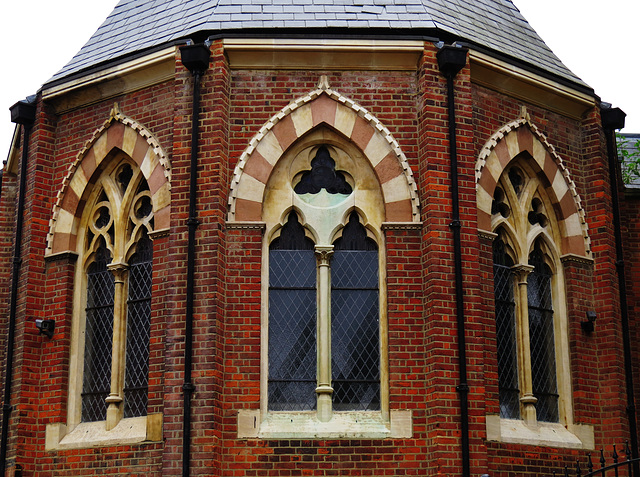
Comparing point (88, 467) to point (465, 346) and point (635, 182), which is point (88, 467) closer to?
point (465, 346)

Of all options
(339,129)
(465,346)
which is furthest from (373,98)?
(465,346)

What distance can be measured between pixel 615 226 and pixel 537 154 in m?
1.73

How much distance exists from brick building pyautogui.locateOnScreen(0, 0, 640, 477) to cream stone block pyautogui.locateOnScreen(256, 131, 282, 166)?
0.03m

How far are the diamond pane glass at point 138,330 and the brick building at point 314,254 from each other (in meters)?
0.04

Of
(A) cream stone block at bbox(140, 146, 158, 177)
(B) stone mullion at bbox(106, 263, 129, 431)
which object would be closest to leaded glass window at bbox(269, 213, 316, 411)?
Result: (A) cream stone block at bbox(140, 146, 158, 177)

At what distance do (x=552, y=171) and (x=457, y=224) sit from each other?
2.73 meters

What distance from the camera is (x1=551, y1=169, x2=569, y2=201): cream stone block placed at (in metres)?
14.9

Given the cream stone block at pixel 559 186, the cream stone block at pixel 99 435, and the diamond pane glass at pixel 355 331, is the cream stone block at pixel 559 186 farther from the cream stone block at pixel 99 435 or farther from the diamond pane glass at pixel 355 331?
the cream stone block at pixel 99 435

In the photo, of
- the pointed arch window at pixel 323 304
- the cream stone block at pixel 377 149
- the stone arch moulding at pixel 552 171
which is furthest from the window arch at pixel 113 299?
the stone arch moulding at pixel 552 171

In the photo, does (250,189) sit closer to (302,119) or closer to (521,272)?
(302,119)

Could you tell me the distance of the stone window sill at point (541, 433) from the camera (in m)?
12.9

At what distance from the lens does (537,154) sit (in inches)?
583

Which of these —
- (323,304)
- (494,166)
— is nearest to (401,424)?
(323,304)

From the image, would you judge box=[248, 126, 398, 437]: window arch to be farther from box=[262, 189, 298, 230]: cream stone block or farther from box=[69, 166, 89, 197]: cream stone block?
box=[69, 166, 89, 197]: cream stone block
